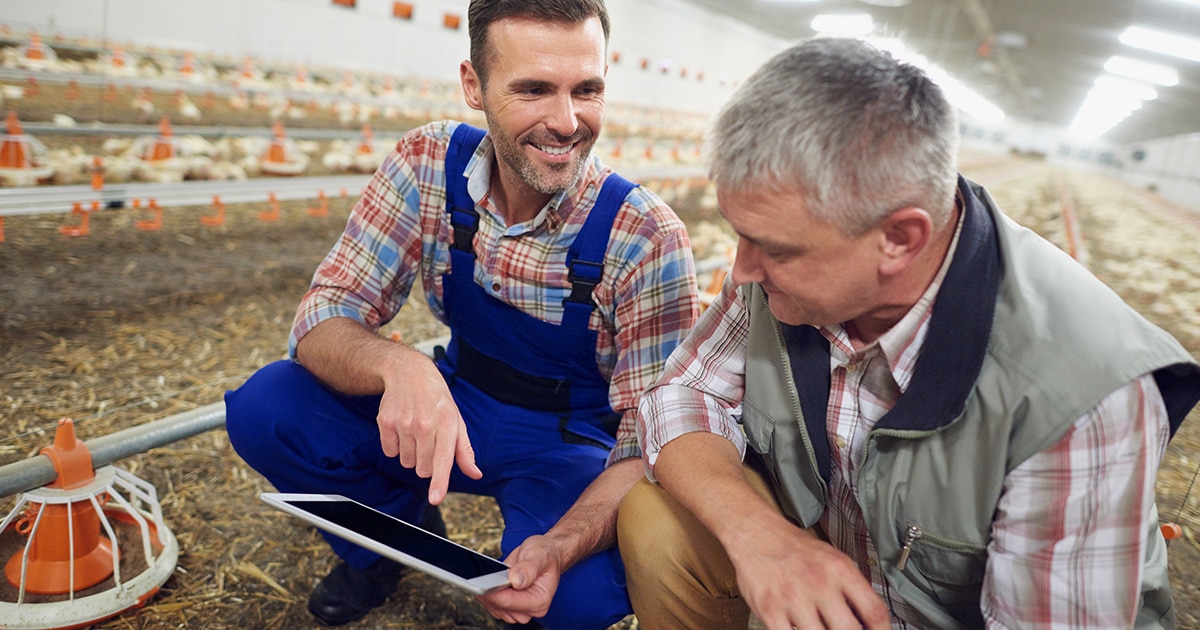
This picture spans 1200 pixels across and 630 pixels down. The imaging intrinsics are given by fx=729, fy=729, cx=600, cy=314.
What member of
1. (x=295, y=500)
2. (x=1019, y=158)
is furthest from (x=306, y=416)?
(x=1019, y=158)

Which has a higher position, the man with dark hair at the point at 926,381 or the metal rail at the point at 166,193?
the man with dark hair at the point at 926,381

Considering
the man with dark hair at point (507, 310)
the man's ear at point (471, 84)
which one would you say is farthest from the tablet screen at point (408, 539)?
the man's ear at point (471, 84)

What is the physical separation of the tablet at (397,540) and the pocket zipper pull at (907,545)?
617 millimetres

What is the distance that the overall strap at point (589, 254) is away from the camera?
5.16 ft

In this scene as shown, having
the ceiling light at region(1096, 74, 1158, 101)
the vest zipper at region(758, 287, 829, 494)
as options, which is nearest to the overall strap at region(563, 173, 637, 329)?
the vest zipper at region(758, 287, 829, 494)

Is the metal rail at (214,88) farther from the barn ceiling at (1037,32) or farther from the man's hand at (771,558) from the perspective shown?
the man's hand at (771,558)

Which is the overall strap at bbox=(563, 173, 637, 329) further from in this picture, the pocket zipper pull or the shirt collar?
the pocket zipper pull

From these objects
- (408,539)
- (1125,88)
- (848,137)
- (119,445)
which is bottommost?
(119,445)

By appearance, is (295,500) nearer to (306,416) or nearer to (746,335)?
(306,416)

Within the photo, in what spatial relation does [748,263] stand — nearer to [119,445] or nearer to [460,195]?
[460,195]

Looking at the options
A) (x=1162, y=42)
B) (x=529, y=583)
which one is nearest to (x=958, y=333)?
(x=529, y=583)

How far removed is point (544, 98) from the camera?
161 cm

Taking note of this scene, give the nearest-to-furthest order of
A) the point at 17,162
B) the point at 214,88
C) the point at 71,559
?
the point at 71,559
the point at 17,162
the point at 214,88

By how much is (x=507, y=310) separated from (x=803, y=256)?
815 millimetres
